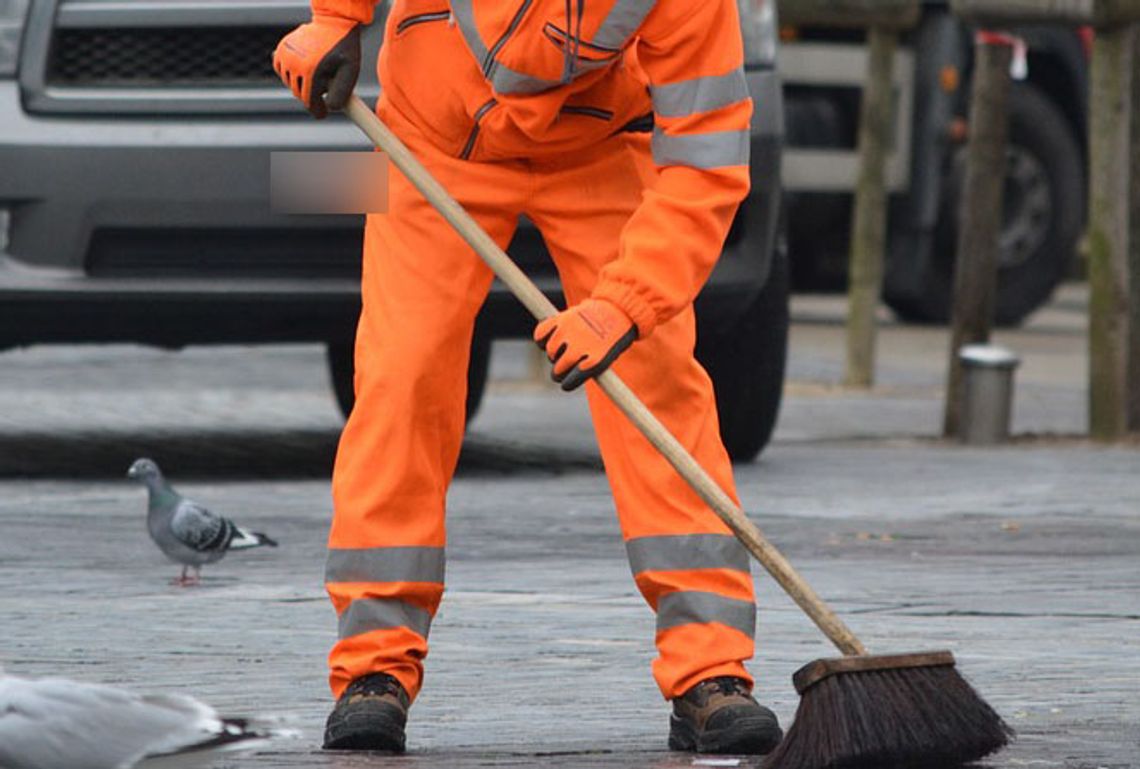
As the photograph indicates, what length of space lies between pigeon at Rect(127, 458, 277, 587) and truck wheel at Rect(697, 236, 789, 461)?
1.88 m

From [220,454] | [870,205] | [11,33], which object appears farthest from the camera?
[870,205]

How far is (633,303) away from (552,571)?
72.7 inches

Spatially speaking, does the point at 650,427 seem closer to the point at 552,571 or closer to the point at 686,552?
the point at 686,552

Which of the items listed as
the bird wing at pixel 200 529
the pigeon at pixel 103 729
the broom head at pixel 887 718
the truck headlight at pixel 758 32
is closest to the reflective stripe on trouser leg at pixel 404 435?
the broom head at pixel 887 718

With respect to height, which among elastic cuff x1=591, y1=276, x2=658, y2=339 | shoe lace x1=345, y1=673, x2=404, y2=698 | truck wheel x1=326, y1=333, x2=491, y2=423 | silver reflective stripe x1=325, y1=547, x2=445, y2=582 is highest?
elastic cuff x1=591, y1=276, x2=658, y2=339

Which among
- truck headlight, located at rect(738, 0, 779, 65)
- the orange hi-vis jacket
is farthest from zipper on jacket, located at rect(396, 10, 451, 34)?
truck headlight, located at rect(738, 0, 779, 65)

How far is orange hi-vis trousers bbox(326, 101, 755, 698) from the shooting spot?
466cm

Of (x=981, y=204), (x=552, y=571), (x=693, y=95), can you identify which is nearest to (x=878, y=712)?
(x=693, y=95)

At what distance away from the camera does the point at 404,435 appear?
467 centimetres

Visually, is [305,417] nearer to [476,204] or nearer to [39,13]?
[39,13]

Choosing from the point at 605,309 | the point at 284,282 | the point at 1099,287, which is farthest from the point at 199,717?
the point at 1099,287

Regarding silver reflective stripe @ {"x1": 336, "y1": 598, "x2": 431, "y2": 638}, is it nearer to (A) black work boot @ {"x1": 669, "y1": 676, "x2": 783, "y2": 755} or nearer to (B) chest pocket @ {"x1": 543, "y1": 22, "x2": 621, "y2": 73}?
(A) black work boot @ {"x1": 669, "y1": 676, "x2": 783, "y2": 755}

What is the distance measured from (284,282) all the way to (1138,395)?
9.77ft

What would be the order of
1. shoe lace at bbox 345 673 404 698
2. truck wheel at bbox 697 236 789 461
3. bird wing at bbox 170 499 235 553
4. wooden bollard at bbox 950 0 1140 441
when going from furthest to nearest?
wooden bollard at bbox 950 0 1140 441, truck wheel at bbox 697 236 789 461, bird wing at bbox 170 499 235 553, shoe lace at bbox 345 673 404 698
